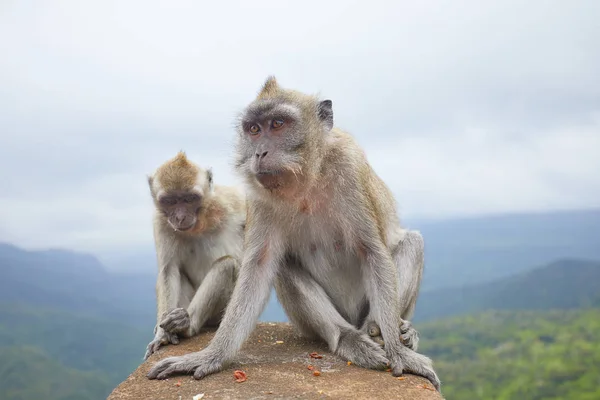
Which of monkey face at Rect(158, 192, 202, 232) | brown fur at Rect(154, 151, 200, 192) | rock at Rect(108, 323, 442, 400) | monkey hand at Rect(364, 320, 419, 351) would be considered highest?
brown fur at Rect(154, 151, 200, 192)

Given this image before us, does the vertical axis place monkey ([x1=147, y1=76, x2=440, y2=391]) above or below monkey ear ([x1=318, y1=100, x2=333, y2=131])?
below

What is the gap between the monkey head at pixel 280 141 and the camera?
646 cm

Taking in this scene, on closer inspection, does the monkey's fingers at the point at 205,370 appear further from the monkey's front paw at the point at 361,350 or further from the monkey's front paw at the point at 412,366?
the monkey's front paw at the point at 412,366

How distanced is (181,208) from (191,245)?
0.78m

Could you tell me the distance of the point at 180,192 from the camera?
9.15 metres

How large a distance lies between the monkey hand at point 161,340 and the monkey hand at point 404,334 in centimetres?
290

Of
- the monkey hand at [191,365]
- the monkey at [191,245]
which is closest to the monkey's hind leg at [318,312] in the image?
the monkey hand at [191,365]

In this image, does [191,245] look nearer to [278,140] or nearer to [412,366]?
[278,140]

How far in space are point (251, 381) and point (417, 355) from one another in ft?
6.26

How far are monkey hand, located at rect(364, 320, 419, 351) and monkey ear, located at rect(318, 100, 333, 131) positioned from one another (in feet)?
8.00

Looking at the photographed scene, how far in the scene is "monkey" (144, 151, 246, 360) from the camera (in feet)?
29.1

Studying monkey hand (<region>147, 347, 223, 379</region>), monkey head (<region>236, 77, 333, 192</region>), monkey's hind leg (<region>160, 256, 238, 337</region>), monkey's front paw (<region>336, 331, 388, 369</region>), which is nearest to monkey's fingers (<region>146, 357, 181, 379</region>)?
monkey hand (<region>147, 347, 223, 379</region>)

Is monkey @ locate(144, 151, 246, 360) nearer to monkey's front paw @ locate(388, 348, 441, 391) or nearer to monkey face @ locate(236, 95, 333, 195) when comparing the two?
monkey face @ locate(236, 95, 333, 195)

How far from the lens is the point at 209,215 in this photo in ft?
31.3
